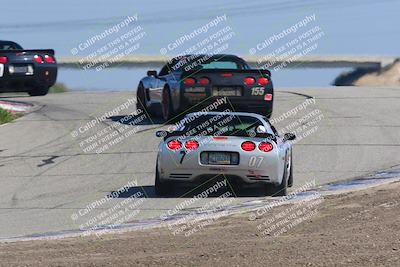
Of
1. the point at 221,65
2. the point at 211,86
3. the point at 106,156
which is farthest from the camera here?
the point at 221,65

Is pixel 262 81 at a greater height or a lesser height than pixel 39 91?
greater

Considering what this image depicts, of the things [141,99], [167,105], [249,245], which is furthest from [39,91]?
[249,245]

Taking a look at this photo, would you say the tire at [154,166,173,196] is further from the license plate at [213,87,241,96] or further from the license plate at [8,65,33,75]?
the license plate at [8,65,33,75]

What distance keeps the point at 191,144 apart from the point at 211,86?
250 inches

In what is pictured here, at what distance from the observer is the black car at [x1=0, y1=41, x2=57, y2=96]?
2559 centimetres

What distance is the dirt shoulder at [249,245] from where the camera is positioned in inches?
326

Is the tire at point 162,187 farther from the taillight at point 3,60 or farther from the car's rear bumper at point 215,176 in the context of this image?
the taillight at point 3,60

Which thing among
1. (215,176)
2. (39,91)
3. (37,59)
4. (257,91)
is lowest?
(39,91)

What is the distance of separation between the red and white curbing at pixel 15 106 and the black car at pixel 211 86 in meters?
4.88

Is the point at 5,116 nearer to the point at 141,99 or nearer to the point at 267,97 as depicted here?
the point at 141,99

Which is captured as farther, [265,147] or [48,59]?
[48,59]

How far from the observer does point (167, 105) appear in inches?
817

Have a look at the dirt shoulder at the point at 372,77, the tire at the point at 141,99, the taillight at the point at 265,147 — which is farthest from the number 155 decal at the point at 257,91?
the dirt shoulder at the point at 372,77

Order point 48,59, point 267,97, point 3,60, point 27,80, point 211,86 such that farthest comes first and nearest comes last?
point 48,59
point 27,80
point 3,60
point 267,97
point 211,86
